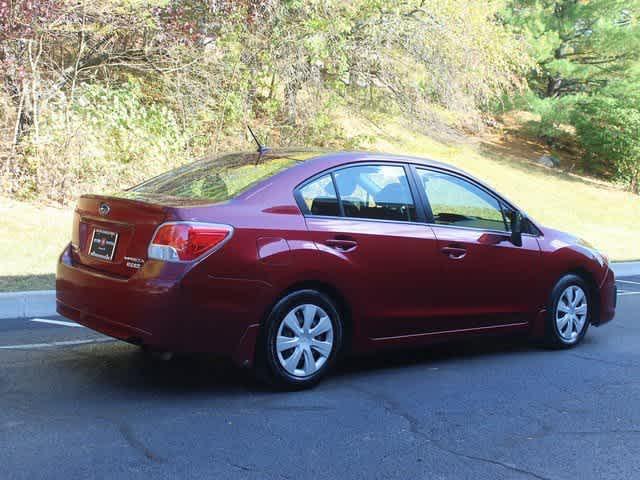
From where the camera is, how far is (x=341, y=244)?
554cm

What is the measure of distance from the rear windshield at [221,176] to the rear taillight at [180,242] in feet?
1.38

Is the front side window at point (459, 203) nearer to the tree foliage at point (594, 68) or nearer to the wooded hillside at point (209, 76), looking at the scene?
the wooded hillside at point (209, 76)

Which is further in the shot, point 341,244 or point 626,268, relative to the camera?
point 626,268

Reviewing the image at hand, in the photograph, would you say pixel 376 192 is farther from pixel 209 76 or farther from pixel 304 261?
pixel 209 76

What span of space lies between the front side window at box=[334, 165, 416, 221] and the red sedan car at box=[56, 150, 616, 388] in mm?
11

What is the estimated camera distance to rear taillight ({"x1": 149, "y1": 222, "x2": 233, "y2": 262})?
489 centimetres

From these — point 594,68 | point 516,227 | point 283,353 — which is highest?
point 594,68

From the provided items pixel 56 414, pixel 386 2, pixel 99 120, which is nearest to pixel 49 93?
pixel 99 120

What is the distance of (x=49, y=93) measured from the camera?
13.6 meters

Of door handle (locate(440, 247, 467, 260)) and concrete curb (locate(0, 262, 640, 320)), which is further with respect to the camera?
concrete curb (locate(0, 262, 640, 320))

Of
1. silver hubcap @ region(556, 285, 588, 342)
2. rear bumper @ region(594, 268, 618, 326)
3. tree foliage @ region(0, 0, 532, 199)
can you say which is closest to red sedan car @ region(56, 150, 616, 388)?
silver hubcap @ region(556, 285, 588, 342)

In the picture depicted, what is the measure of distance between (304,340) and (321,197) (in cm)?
100

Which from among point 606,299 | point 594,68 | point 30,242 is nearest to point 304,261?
point 606,299

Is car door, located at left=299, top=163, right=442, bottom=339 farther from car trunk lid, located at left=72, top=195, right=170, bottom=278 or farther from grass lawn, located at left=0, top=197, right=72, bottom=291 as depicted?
grass lawn, located at left=0, top=197, right=72, bottom=291
